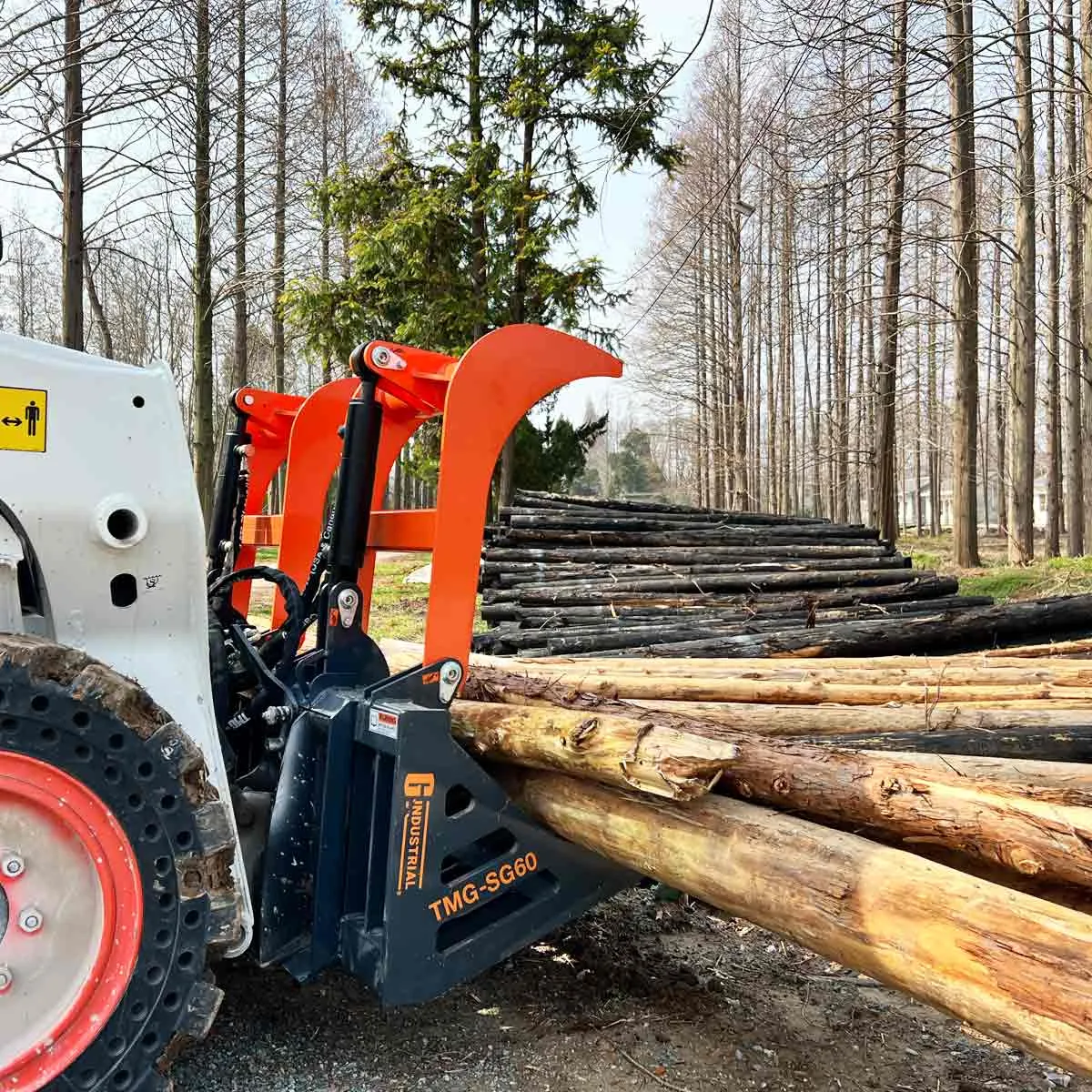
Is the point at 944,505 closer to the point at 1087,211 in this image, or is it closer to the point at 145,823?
the point at 1087,211

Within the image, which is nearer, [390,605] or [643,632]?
[643,632]

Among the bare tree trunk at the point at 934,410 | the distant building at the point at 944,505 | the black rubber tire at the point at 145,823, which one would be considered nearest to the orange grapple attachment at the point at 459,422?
the black rubber tire at the point at 145,823

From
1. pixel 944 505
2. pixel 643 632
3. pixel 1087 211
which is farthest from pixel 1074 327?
pixel 944 505

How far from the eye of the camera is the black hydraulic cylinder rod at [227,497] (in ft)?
15.5

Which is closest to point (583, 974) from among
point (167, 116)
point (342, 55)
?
point (167, 116)

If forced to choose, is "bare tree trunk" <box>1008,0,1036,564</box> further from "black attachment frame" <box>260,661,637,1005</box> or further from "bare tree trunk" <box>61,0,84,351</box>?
"black attachment frame" <box>260,661,637,1005</box>

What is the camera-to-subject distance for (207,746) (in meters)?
2.69

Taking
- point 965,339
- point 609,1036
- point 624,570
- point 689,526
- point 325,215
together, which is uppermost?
point 325,215

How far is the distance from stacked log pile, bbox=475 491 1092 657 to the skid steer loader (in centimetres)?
409

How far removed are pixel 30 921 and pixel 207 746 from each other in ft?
1.91

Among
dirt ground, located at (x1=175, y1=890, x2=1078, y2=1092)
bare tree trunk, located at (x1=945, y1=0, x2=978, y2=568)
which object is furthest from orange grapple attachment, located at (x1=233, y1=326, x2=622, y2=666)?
bare tree trunk, located at (x1=945, y1=0, x2=978, y2=568)


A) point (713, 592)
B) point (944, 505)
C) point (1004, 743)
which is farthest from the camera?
point (944, 505)

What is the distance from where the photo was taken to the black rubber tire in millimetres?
2287

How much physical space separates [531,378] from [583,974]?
2365 millimetres
